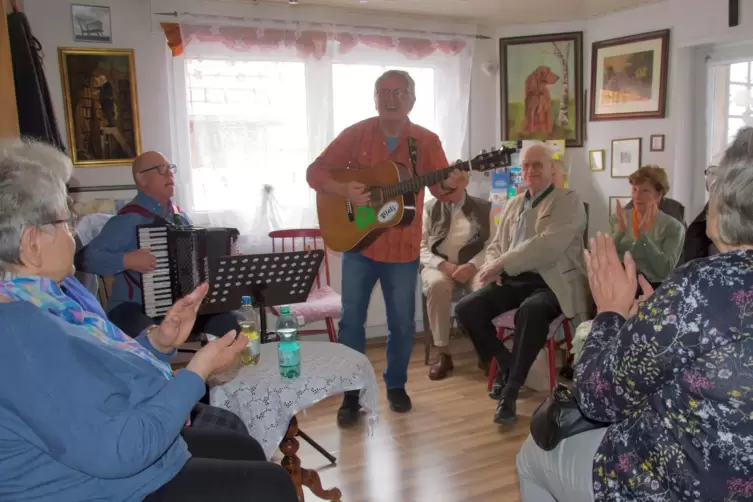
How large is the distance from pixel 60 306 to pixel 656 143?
3846mm

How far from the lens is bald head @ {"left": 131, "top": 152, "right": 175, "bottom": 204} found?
8.85ft

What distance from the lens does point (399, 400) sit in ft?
9.87

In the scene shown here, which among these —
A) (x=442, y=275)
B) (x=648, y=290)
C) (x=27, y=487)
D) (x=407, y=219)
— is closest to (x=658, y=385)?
(x=648, y=290)

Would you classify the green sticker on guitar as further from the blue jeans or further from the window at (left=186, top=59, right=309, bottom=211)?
the window at (left=186, top=59, right=309, bottom=211)

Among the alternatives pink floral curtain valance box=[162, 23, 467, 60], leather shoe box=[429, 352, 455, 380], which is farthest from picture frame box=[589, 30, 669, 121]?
leather shoe box=[429, 352, 455, 380]

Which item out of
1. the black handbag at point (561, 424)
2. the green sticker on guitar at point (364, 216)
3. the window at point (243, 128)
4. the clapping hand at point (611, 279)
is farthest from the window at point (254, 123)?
the clapping hand at point (611, 279)

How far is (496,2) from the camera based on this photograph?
151 inches

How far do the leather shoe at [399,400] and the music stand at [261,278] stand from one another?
970 mm

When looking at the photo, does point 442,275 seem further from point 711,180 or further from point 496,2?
point 711,180

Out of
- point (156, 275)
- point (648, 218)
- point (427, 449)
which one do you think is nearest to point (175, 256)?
point (156, 275)

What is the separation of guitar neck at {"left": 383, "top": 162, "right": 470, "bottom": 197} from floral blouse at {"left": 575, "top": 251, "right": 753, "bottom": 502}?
1.67m

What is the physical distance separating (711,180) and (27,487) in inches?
53.9

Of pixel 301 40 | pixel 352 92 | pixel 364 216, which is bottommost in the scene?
pixel 364 216

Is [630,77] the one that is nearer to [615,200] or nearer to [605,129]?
[605,129]
